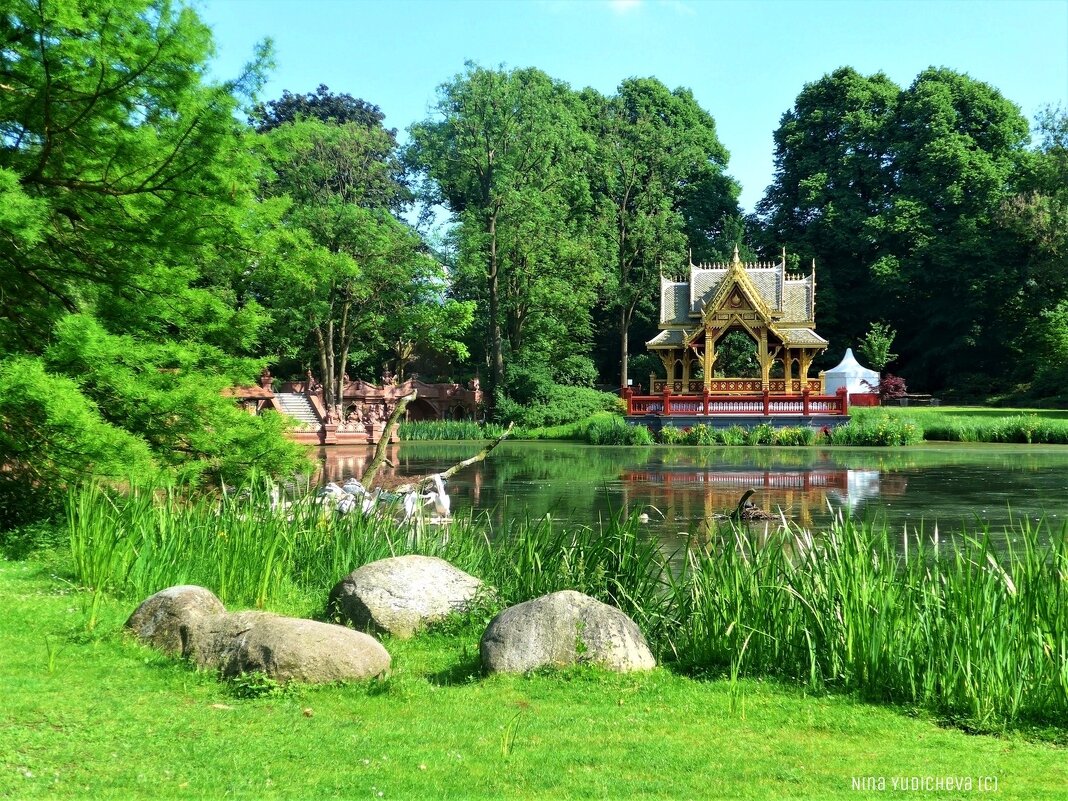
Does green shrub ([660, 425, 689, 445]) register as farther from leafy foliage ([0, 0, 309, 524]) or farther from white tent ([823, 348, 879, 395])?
leafy foliage ([0, 0, 309, 524])

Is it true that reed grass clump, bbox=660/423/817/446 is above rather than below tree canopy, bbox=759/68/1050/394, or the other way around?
below

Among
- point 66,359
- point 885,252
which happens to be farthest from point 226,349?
point 885,252

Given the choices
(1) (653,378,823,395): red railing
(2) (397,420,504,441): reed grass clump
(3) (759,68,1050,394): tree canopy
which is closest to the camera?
(1) (653,378,823,395): red railing

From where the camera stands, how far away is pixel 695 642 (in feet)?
20.9

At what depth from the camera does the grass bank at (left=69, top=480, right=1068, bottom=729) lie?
532 centimetres

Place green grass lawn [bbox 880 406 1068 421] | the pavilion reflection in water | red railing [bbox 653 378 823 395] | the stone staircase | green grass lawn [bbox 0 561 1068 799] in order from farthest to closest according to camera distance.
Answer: the stone staircase, red railing [bbox 653 378 823 395], green grass lawn [bbox 880 406 1068 421], the pavilion reflection in water, green grass lawn [bbox 0 561 1068 799]

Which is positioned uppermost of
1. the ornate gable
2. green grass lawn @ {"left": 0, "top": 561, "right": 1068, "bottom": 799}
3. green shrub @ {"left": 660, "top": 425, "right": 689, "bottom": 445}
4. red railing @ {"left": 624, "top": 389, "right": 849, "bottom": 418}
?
the ornate gable

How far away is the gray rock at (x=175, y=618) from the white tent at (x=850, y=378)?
40.1m

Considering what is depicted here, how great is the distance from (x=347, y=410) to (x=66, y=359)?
3278 centimetres

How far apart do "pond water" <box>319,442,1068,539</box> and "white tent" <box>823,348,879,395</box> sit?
43.2 feet

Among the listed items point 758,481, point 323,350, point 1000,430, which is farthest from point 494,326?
point 758,481

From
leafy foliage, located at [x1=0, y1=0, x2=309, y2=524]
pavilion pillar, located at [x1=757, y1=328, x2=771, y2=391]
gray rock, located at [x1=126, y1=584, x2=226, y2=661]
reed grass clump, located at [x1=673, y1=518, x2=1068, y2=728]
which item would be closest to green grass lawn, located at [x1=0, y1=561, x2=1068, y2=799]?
Answer: gray rock, located at [x1=126, y1=584, x2=226, y2=661]

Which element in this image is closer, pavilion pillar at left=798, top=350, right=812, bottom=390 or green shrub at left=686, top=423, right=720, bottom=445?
green shrub at left=686, top=423, right=720, bottom=445

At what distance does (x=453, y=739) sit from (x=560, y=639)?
143 cm
